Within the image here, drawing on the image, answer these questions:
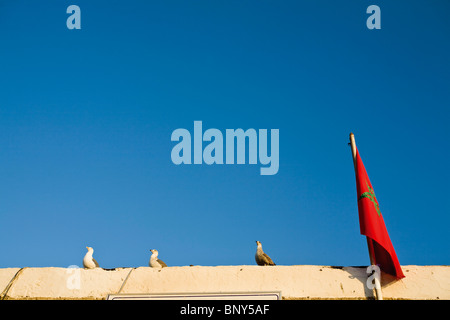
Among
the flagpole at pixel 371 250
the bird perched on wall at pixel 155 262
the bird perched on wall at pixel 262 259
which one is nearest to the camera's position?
the flagpole at pixel 371 250

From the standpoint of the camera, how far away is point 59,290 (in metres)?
7.95

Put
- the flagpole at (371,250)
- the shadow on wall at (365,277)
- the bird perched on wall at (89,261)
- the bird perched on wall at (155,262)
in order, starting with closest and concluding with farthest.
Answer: the flagpole at (371,250)
the shadow on wall at (365,277)
the bird perched on wall at (155,262)
the bird perched on wall at (89,261)

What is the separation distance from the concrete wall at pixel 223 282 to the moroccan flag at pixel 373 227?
23cm

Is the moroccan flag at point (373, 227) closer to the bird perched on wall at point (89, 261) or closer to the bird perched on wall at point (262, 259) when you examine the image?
the bird perched on wall at point (262, 259)

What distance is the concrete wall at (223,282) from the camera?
740 cm

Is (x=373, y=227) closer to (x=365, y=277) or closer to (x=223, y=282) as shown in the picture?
(x=365, y=277)

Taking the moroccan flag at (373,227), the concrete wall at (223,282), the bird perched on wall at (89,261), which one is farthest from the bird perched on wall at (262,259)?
the bird perched on wall at (89,261)

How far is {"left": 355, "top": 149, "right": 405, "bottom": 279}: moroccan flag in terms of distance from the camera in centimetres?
747

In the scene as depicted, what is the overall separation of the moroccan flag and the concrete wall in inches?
9.0

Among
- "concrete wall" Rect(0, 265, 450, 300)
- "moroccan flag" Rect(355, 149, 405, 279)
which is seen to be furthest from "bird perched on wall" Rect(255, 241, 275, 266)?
"moroccan flag" Rect(355, 149, 405, 279)
